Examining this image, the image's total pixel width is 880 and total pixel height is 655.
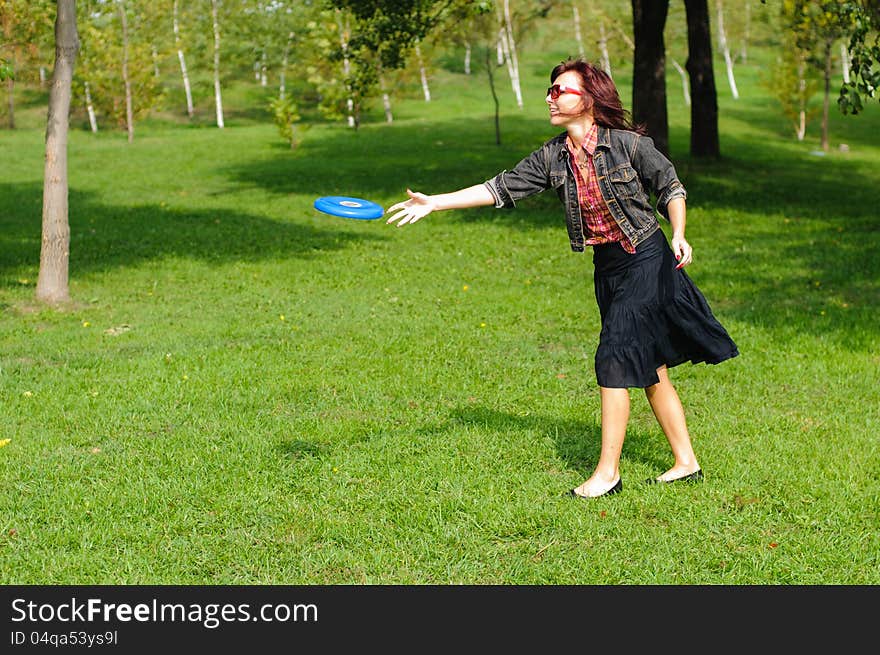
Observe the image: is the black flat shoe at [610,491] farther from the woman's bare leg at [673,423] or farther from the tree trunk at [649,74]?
the tree trunk at [649,74]

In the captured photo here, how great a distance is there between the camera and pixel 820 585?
435 centimetres

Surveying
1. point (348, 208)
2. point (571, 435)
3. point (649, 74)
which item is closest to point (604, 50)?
point (649, 74)

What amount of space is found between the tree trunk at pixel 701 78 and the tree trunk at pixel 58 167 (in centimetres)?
1570

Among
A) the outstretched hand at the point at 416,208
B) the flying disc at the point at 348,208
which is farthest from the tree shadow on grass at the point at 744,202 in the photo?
the outstretched hand at the point at 416,208

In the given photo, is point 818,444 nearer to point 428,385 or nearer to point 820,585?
point 820,585

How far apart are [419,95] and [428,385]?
5095 centimetres

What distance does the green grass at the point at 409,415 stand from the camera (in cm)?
469

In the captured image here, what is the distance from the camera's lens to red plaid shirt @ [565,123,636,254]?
5008mm

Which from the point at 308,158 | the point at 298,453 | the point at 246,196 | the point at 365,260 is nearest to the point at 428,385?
the point at 298,453

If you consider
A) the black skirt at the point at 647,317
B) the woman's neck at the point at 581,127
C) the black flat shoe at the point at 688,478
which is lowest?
the black flat shoe at the point at 688,478

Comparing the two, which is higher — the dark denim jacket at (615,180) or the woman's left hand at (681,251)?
the dark denim jacket at (615,180)

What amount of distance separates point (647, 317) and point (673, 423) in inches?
26.7

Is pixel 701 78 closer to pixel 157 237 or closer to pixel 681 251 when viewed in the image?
pixel 157 237
